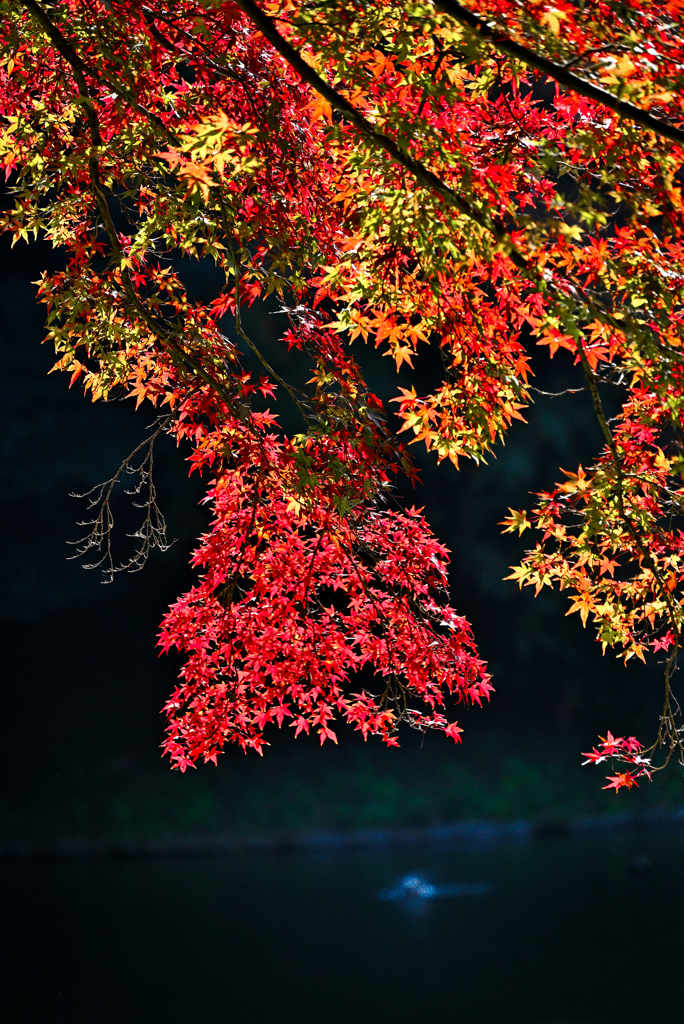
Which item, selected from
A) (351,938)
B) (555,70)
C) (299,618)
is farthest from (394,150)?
(351,938)

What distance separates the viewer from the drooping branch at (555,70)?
61.5 inches

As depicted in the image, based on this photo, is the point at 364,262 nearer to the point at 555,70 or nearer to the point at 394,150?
the point at 394,150

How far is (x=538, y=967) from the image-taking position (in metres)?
4.65

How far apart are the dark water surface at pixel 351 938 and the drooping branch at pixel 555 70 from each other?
3.98m

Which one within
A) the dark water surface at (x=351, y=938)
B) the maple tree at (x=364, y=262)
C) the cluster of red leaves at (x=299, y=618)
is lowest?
the dark water surface at (x=351, y=938)

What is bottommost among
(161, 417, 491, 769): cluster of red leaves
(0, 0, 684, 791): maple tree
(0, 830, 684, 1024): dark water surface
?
(0, 830, 684, 1024): dark water surface

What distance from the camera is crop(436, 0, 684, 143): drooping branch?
61.5 inches

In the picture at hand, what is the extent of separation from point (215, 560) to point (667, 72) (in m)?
2.01

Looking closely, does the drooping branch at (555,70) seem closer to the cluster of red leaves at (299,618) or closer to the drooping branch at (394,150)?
the drooping branch at (394,150)

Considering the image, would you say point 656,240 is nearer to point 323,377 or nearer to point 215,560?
point 323,377

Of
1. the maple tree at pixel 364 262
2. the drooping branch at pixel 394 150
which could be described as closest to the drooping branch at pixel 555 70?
the maple tree at pixel 364 262

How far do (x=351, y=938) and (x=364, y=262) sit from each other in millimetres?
4176

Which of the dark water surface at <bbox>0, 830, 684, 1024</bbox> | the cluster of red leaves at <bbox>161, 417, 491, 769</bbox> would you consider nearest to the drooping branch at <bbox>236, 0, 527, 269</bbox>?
the cluster of red leaves at <bbox>161, 417, 491, 769</bbox>

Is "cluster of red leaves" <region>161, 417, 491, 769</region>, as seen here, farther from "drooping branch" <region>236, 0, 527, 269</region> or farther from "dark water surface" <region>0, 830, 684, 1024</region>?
"dark water surface" <region>0, 830, 684, 1024</region>
